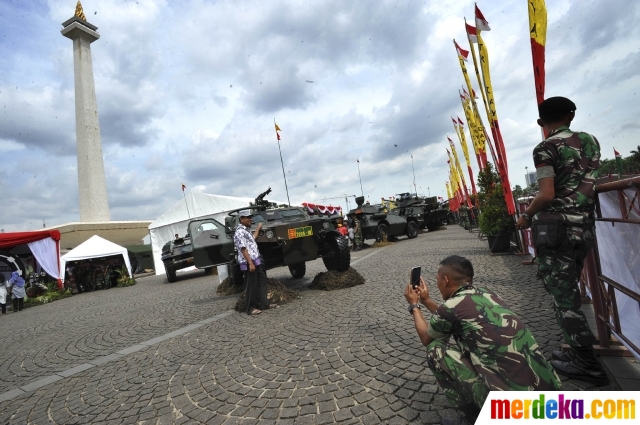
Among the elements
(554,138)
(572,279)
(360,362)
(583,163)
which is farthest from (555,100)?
(360,362)

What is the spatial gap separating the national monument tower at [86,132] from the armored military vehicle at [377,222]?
95.6 feet

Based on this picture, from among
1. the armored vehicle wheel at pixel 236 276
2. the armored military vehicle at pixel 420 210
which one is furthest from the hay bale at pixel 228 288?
the armored military vehicle at pixel 420 210

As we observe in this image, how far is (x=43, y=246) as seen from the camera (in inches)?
551

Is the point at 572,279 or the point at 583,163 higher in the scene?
the point at 583,163

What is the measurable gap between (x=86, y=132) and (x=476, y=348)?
39195 mm

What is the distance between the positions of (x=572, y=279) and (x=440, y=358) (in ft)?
3.60

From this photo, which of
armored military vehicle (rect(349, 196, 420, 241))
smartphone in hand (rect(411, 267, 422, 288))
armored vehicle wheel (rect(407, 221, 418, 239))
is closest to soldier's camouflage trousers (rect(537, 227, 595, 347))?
smartphone in hand (rect(411, 267, 422, 288))

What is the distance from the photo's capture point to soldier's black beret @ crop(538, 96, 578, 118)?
2330 mm

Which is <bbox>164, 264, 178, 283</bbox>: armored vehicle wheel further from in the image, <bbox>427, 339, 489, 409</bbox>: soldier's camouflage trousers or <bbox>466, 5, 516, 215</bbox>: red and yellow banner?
<bbox>427, 339, 489, 409</bbox>: soldier's camouflage trousers

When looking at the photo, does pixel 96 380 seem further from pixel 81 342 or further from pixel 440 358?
pixel 440 358

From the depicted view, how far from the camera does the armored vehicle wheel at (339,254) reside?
6832 mm

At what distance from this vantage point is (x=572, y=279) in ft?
7.36

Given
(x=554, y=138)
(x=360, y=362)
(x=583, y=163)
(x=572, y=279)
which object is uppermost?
(x=554, y=138)

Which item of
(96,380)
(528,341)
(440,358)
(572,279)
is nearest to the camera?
(528,341)
